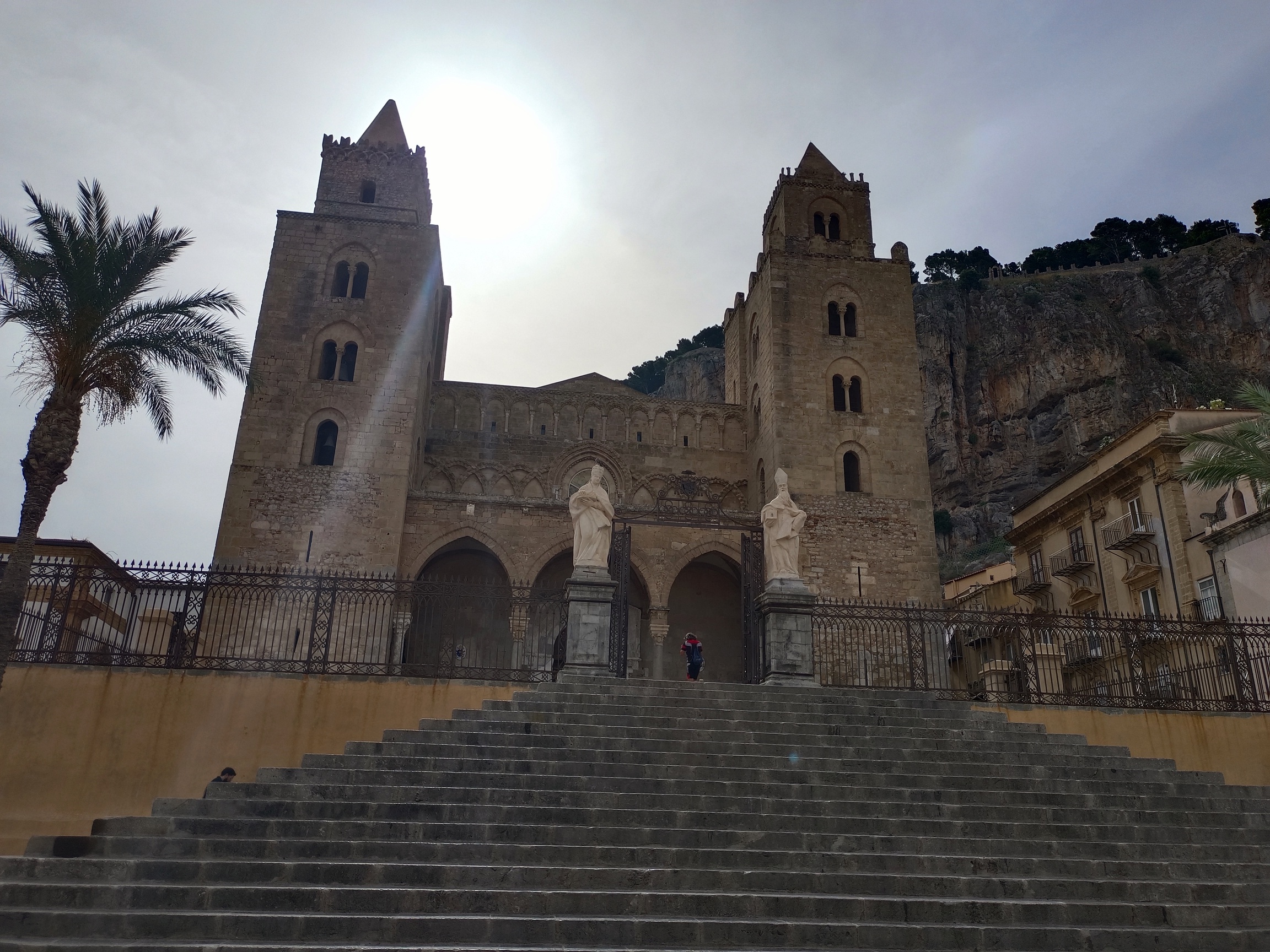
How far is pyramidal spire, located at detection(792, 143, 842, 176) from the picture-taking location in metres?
29.5

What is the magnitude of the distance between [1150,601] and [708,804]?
62.8ft

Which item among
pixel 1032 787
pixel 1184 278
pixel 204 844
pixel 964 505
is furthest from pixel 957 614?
pixel 1184 278

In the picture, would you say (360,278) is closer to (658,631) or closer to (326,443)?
(326,443)

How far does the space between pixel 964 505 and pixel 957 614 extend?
39177mm

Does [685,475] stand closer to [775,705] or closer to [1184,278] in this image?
[775,705]

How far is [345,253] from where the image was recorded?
992 inches

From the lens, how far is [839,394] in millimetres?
26406

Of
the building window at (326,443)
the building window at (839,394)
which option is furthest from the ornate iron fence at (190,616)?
the building window at (839,394)

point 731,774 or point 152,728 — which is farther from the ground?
point 152,728

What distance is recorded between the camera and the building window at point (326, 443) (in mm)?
23125

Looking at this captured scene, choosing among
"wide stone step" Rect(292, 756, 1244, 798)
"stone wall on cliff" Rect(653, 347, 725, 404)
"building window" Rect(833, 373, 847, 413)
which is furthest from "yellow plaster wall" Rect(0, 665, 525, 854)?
"stone wall on cliff" Rect(653, 347, 725, 404)

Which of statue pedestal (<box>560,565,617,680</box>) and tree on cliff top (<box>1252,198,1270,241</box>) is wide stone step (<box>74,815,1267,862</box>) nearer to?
statue pedestal (<box>560,565,617,680</box>)

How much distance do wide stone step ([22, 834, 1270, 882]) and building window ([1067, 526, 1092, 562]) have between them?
19.7m

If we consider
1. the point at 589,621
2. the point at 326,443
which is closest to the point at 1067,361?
the point at 326,443
